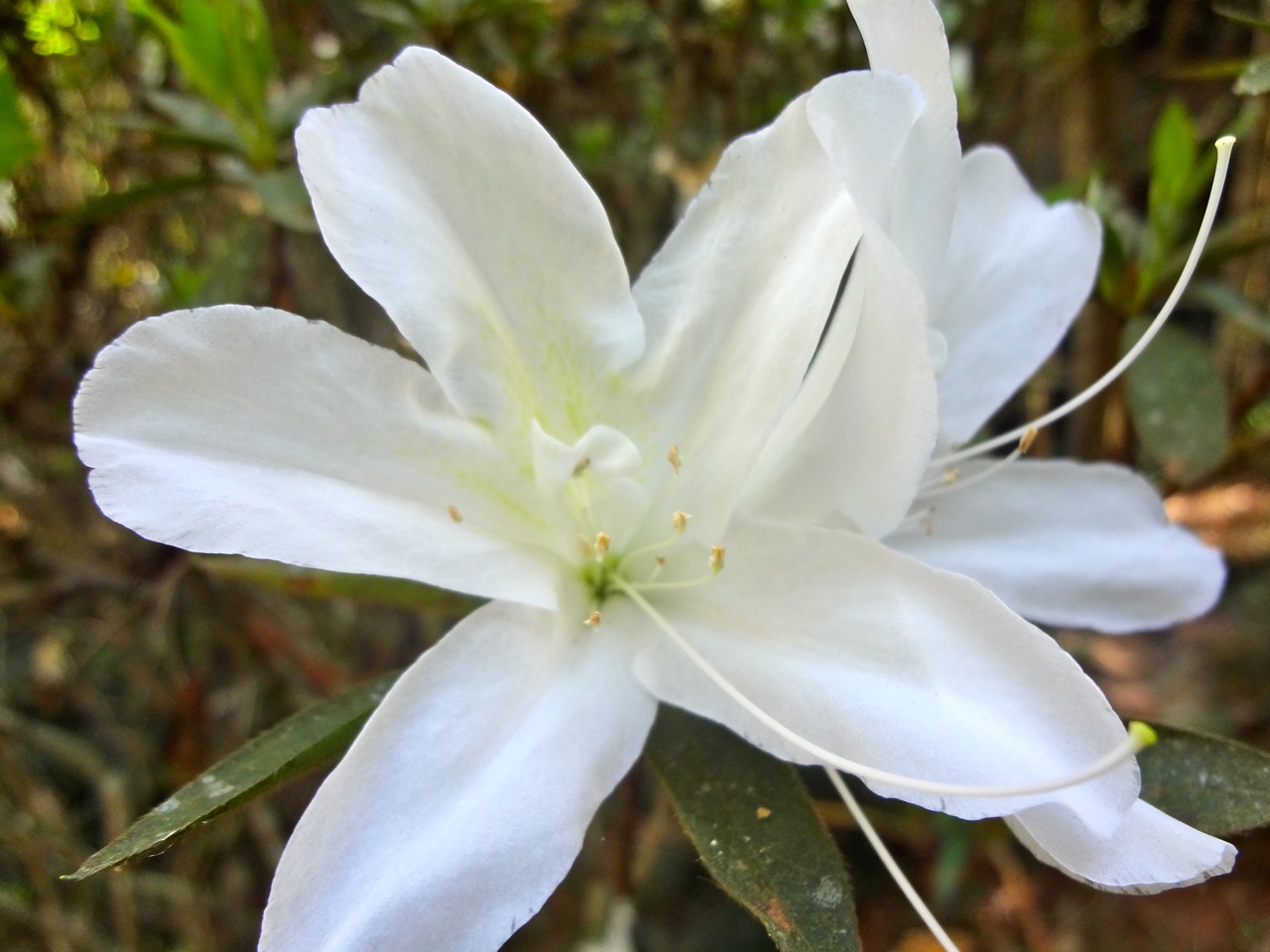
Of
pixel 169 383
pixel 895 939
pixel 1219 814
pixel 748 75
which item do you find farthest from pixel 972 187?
pixel 895 939

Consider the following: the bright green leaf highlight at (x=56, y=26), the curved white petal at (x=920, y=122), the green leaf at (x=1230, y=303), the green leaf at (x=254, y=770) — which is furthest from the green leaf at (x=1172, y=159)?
the bright green leaf highlight at (x=56, y=26)

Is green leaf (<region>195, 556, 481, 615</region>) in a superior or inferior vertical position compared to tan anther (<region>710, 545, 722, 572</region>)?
inferior

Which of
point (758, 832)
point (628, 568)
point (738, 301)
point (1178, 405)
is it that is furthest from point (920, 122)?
point (1178, 405)

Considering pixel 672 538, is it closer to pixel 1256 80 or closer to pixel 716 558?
pixel 716 558

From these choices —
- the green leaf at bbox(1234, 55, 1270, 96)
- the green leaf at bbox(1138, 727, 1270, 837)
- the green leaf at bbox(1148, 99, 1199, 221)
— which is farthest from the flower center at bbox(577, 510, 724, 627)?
the green leaf at bbox(1148, 99, 1199, 221)

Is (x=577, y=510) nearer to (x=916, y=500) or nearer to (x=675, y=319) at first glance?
(x=675, y=319)

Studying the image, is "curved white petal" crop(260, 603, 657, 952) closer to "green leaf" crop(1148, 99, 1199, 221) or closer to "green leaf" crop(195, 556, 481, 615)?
"green leaf" crop(195, 556, 481, 615)

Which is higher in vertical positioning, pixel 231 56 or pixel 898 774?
pixel 231 56
